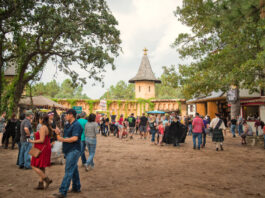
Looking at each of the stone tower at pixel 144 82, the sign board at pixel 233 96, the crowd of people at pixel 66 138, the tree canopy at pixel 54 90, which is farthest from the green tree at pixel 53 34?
the tree canopy at pixel 54 90

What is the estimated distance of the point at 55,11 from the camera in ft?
32.9

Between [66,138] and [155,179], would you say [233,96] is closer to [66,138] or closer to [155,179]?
[155,179]

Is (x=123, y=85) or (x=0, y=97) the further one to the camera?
(x=123, y=85)

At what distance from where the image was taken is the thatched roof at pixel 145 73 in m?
44.4

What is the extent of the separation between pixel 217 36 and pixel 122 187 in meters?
13.6

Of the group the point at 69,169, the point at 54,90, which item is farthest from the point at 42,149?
the point at 54,90

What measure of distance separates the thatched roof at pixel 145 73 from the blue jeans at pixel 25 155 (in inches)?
1473

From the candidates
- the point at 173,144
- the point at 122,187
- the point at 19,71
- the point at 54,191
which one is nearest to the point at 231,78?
the point at 173,144

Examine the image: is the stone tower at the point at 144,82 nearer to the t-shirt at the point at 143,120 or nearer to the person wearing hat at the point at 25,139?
the t-shirt at the point at 143,120

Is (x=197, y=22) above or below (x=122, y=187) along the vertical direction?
above

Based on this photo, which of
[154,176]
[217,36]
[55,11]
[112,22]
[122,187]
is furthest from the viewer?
[217,36]

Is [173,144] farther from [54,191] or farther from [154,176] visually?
[54,191]

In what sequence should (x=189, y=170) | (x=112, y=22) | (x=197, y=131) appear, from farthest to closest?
(x=112, y=22)
(x=197, y=131)
(x=189, y=170)

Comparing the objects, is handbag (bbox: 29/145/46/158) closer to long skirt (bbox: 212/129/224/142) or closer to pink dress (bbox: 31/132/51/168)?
pink dress (bbox: 31/132/51/168)
